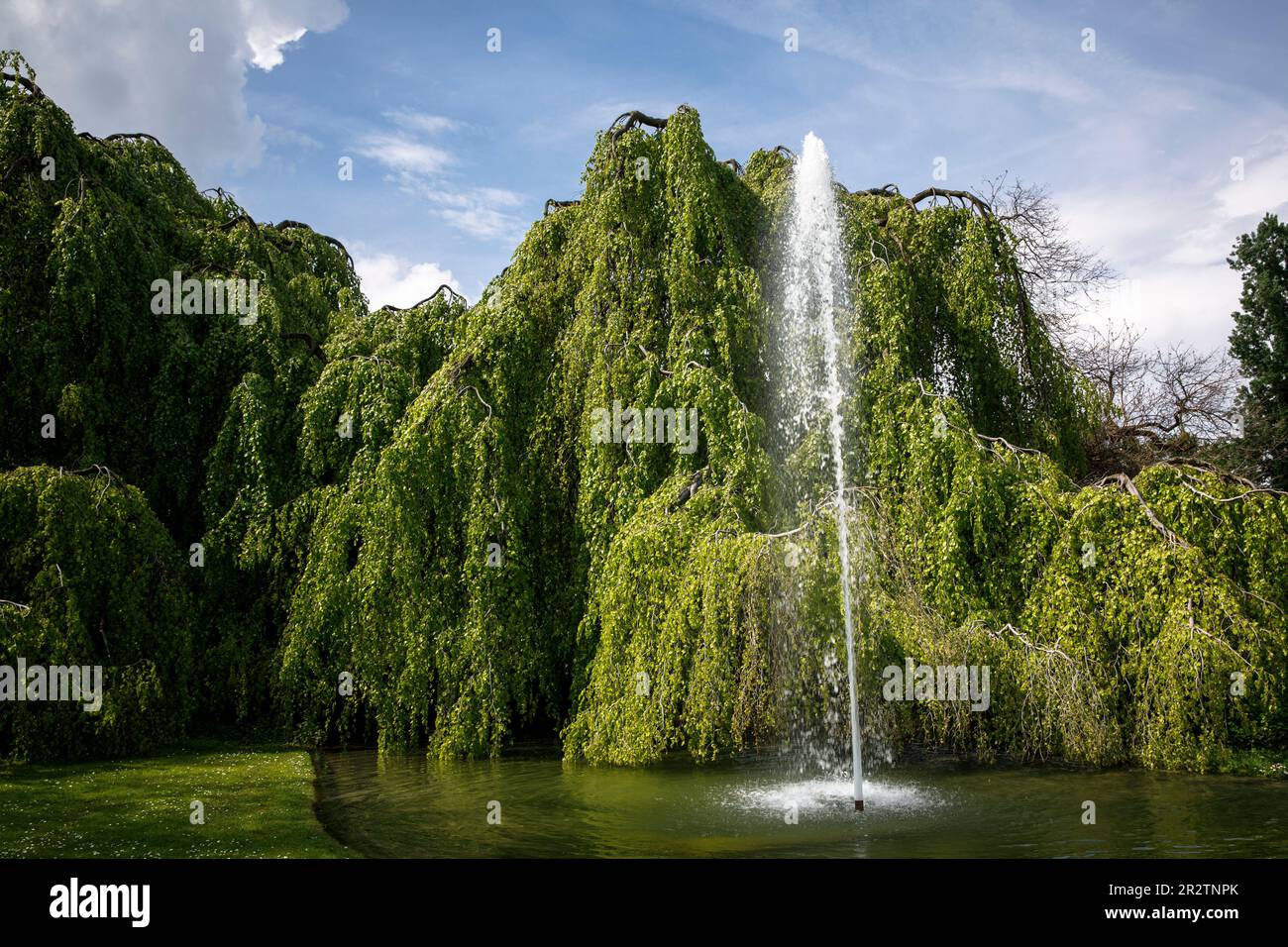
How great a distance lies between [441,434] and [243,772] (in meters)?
3.45

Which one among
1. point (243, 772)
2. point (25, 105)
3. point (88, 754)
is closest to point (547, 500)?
point (243, 772)

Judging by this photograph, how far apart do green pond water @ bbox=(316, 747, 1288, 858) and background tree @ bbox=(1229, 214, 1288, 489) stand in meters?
13.0

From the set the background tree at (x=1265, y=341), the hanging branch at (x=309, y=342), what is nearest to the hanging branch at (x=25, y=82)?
the hanging branch at (x=309, y=342)

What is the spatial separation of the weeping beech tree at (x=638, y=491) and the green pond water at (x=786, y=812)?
0.37 metres

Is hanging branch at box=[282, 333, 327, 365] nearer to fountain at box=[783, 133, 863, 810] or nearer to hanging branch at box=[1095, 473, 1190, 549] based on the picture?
fountain at box=[783, 133, 863, 810]

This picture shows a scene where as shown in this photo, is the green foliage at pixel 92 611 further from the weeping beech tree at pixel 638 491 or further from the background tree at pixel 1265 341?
the background tree at pixel 1265 341

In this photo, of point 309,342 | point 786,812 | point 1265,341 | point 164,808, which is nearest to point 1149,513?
point 786,812

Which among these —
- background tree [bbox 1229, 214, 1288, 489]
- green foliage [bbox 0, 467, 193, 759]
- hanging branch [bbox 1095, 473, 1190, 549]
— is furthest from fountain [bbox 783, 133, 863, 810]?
background tree [bbox 1229, 214, 1288, 489]

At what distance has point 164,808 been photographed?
269 inches

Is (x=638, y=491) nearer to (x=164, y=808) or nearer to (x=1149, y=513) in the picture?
(x=1149, y=513)

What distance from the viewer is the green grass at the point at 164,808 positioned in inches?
231

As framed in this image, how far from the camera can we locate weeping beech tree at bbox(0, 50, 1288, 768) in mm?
7715

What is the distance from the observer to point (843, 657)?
7.37 meters

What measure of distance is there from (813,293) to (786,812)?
5.70 meters
